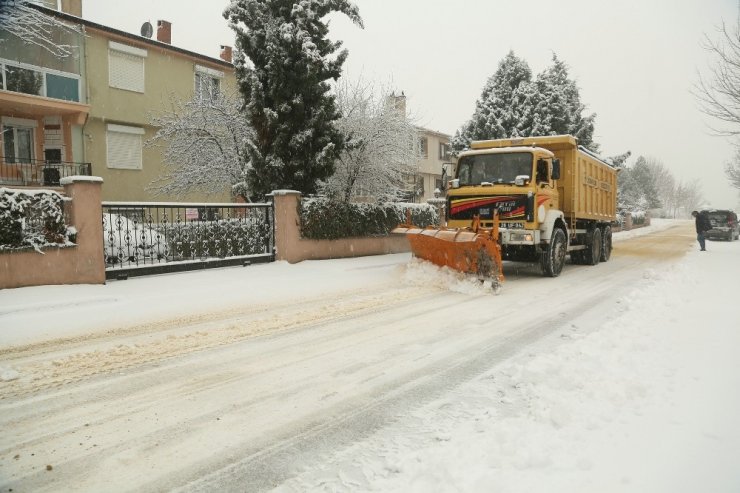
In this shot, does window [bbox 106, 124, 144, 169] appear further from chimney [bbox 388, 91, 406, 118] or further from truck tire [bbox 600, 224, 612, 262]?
truck tire [bbox 600, 224, 612, 262]

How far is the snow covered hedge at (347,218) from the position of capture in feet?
45.2

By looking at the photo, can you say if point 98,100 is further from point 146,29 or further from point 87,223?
point 87,223

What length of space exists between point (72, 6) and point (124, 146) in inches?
256

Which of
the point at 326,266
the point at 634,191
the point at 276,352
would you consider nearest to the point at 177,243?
the point at 326,266

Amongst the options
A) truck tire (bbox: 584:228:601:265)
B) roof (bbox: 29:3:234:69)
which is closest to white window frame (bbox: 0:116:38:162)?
Answer: roof (bbox: 29:3:234:69)

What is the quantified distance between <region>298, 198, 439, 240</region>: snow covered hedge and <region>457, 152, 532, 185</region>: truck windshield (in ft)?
14.7

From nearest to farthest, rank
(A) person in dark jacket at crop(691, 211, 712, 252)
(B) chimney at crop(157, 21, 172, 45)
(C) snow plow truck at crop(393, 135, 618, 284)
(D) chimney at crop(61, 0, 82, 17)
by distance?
(C) snow plow truck at crop(393, 135, 618, 284), (A) person in dark jacket at crop(691, 211, 712, 252), (D) chimney at crop(61, 0, 82, 17), (B) chimney at crop(157, 21, 172, 45)

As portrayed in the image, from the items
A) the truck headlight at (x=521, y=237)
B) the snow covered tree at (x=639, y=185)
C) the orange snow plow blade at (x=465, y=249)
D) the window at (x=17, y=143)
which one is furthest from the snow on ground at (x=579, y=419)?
the snow covered tree at (x=639, y=185)

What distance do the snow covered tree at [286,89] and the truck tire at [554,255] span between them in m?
6.39

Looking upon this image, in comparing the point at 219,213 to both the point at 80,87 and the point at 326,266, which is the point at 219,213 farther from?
the point at 80,87

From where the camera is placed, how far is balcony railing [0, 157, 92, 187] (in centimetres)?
1877

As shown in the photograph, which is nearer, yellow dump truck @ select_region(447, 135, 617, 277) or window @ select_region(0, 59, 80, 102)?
yellow dump truck @ select_region(447, 135, 617, 277)

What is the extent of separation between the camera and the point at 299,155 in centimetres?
1388

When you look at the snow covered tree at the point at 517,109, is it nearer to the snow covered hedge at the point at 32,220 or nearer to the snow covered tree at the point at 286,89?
the snow covered tree at the point at 286,89
